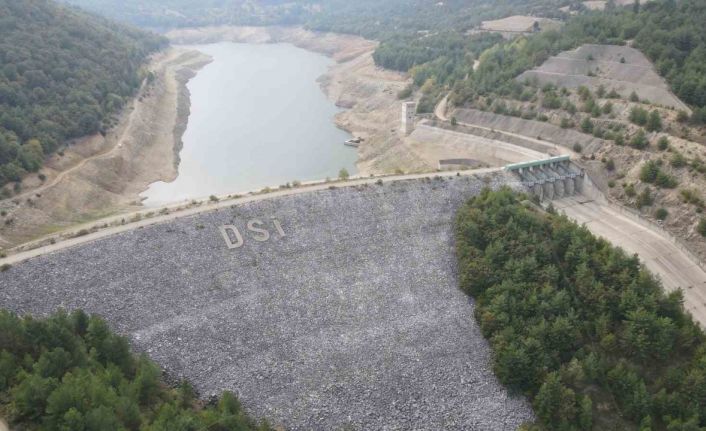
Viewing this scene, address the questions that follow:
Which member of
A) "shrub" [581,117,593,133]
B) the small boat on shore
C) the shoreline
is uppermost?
"shrub" [581,117,593,133]

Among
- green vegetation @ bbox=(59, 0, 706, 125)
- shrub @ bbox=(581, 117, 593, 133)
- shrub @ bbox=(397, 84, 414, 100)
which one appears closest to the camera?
shrub @ bbox=(581, 117, 593, 133)

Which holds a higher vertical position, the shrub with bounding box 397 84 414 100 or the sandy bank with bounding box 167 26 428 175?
the shrub with bounding box 397 84 414 100

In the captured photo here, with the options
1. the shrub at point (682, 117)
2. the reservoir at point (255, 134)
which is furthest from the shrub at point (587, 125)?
the reservoir at point (255, 134)

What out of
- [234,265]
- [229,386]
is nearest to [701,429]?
[229,386]

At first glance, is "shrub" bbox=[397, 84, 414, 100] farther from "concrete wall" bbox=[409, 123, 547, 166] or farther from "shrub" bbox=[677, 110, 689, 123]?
"shrub" bbox=[677, 110, 689, 123]

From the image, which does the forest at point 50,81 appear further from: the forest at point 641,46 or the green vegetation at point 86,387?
the forest at point 641,46

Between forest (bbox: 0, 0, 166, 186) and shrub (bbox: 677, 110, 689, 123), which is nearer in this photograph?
shrub (bbox: 677, 110, 689, 123)

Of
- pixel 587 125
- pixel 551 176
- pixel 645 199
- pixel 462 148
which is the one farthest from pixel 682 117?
pixel 462 148

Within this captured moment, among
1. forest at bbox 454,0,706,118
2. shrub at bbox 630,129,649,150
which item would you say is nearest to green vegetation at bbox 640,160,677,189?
shrub at bbox 630,129,649,150
